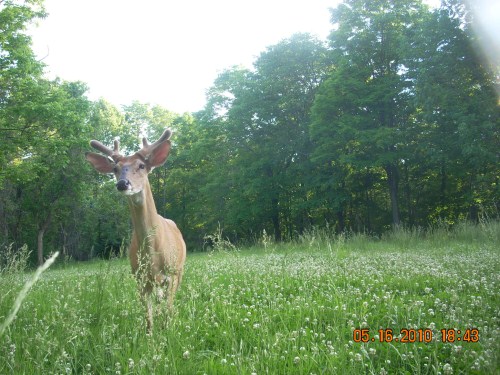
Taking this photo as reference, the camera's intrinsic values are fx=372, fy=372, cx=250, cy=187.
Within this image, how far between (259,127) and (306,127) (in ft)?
16.7

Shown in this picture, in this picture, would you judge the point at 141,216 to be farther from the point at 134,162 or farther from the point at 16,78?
the point at 16,78

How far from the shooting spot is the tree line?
20.0m

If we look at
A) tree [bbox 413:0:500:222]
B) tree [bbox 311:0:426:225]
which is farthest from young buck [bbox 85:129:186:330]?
tree [bbox 311:0:426:225]

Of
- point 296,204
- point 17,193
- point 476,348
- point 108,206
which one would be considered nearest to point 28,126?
point 17,193

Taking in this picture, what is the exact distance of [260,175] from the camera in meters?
33.3

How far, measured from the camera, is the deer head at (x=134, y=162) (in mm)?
5555

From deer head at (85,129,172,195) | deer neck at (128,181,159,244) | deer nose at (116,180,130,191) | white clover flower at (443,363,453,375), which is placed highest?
deer head at (85,129,172,195)

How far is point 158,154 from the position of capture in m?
6.34

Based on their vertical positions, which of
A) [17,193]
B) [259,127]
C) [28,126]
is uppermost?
[259,127]

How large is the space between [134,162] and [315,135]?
75.4 feet

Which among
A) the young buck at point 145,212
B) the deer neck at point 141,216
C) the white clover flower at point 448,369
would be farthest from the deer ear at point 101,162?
the white clover flower at point 448,369

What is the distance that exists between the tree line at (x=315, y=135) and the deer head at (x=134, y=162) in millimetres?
11950

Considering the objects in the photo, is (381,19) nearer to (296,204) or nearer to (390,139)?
(390,139)

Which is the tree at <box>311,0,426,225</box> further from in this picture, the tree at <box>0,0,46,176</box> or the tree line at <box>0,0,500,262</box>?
the tree at <box>0,0,46,176</box>
